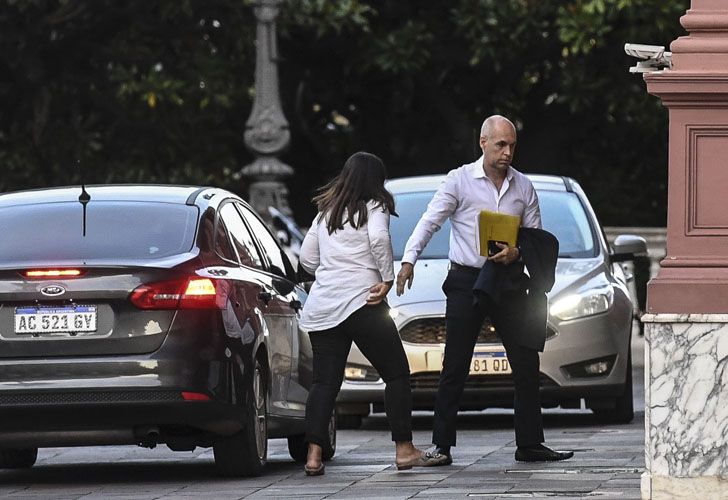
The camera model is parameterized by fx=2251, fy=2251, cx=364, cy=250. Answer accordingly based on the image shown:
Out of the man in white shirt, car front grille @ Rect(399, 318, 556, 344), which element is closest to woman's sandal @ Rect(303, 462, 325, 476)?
the man in white shirt

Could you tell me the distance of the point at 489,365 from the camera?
13.5m

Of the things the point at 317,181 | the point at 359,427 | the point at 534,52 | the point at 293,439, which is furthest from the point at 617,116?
the point at 293,439

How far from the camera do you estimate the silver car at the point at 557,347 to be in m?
→ 13.6

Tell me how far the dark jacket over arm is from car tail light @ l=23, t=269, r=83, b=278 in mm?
2043

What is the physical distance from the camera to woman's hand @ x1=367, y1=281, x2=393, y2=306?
35.6 feet

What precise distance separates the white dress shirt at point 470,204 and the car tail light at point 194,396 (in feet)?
5.13

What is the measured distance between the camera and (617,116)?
107 ft

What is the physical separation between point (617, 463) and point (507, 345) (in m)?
0.89

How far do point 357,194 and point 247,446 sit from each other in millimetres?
1327

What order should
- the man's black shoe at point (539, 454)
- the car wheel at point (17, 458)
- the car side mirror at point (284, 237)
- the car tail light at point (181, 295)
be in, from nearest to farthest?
the car tail light at point (181, 295)
the man's black shoe at point (539, 454)
the car wheel at point (17, 458)
the car side mirror at point (284, 237)

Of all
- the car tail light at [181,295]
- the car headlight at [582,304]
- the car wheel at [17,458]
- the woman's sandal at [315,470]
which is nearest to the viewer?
the car tail light at [181,295]

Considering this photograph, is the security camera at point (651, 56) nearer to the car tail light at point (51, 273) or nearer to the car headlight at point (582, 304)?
the car tail light at point (51, 273)

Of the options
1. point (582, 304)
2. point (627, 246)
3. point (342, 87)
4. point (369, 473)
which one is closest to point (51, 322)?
point (369, 473)

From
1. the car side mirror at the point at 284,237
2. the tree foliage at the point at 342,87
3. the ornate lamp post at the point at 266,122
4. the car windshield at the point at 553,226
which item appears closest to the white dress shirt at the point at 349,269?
the car windshield at the point at 553,226
